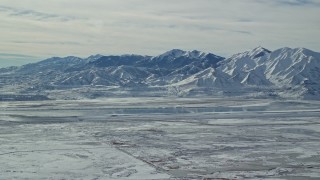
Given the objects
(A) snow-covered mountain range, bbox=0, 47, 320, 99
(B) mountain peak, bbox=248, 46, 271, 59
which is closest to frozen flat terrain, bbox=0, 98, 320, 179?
(A) snow-covered mountain range, bbox=0, 47, 320, 99

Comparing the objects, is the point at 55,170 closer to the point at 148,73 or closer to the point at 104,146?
the point at 104,146

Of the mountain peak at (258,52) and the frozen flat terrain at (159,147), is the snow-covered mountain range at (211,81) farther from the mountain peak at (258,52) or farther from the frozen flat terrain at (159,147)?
the frozen flat terrain at (159,147)

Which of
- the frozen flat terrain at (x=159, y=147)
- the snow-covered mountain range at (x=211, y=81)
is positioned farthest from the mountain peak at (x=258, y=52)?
the frozen flat terrain at (x=159, y=147)

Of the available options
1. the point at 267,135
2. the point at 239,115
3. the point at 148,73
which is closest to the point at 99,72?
the point at 148,73

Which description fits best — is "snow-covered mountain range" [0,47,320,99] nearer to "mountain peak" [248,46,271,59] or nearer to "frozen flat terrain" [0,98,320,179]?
"mountain peak" [248,46,271,59]

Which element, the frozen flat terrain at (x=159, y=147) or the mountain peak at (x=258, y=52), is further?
the mountain peak at (x=258, y=52)

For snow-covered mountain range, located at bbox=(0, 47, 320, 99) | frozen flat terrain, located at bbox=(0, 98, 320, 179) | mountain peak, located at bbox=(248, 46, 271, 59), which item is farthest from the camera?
mountain peak, located at bbox=(248, 46, 271, 59)

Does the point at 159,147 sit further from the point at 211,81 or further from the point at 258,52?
the point at 258,52

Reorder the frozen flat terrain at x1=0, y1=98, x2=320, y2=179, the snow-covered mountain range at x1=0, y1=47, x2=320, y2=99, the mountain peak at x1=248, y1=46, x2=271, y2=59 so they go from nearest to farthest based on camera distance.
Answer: the frozen flat terrain at x1=0, y1=98, x2=320, y2=179 → the snow-covered mountain range at x1=0, y1=47, x2=320, y2=99 → the mountain peak at x1=248, y1=46, x2=271, y2=59
